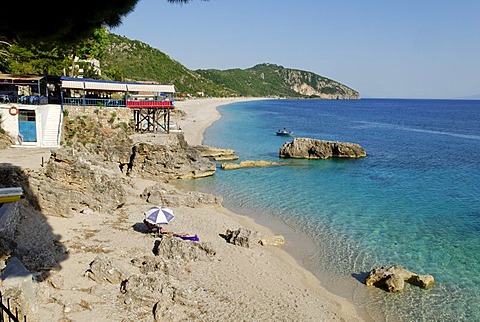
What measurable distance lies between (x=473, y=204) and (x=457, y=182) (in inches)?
271

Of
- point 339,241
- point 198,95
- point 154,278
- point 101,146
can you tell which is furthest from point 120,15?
point 198,95

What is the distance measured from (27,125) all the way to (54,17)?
20033mm

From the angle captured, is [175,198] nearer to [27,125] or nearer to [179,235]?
[179,235]

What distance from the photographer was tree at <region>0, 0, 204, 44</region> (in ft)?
24.4

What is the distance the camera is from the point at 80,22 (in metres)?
8.11

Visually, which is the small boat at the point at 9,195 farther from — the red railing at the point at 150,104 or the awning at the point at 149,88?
the awning at the point at 149,88

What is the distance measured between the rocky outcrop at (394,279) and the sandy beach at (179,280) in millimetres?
1524

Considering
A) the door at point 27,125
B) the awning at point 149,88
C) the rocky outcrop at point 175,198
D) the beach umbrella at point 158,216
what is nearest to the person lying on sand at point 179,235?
the beach umbrella at point 158,216

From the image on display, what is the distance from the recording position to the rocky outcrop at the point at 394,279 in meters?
13.6

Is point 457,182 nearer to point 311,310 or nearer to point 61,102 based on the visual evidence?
point 311,310

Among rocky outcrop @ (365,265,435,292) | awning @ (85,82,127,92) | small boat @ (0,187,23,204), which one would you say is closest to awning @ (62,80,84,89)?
awning @ (85,82,127,92)

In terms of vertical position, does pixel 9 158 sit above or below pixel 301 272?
above

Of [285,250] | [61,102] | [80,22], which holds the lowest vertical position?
[285,250]

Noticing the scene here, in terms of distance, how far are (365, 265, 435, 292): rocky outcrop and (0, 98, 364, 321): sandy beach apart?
152 centimetres
